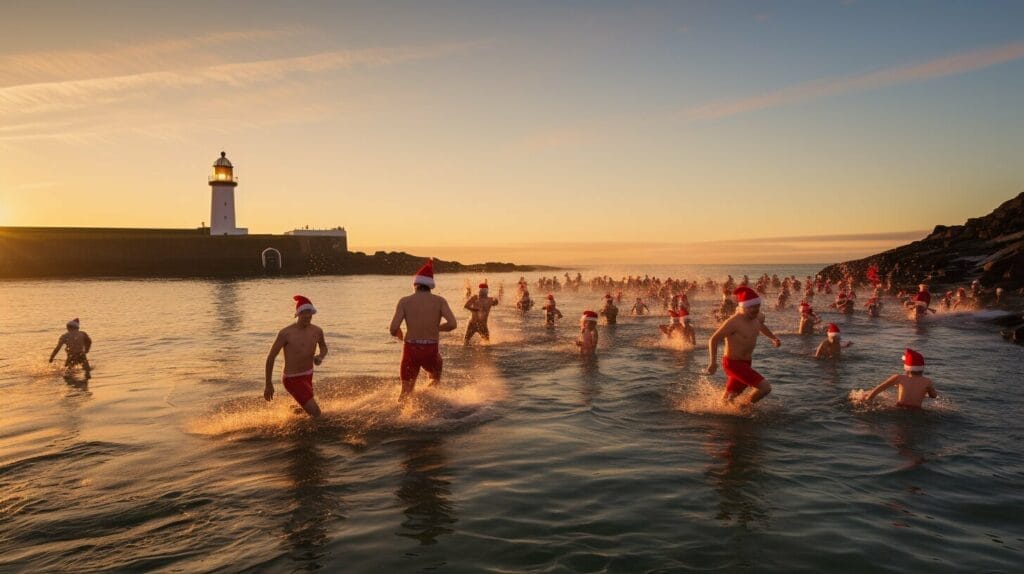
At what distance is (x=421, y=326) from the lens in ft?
29.6

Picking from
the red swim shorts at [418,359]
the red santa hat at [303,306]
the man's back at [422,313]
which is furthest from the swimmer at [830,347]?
the red santa hat at [303,306]

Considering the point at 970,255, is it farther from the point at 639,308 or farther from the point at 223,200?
the point at 223,200

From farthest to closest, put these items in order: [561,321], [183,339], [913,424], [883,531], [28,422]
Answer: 1. [561,321]
2. [183,339]
3. [28,422]
4. [913,424]
5. [883,531]

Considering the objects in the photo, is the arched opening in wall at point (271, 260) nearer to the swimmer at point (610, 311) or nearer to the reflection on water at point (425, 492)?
the swimmer at point (610, 311)

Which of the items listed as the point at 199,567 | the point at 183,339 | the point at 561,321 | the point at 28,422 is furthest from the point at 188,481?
the point at 561,321

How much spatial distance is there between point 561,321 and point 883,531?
62.8ft

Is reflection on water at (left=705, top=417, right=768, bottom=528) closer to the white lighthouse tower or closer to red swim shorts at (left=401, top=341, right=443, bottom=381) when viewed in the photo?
red swim shorts at (left=401, top=341, right=443, bottom=381)

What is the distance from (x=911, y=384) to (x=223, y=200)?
3313 inches

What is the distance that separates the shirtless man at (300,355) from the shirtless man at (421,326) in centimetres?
122

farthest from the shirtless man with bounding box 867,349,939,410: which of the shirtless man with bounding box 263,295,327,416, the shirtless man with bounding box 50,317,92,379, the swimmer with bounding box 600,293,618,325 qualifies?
the shirtless man with bounding box 50,317,92,379

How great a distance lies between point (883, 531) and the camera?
203 inches

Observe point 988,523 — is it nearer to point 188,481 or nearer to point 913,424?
point 913,424

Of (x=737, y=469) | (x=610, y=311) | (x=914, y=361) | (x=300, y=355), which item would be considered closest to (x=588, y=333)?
(x=610, y=311)

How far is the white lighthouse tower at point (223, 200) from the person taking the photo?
77.4 m
